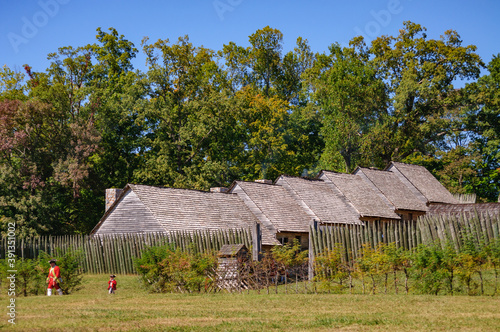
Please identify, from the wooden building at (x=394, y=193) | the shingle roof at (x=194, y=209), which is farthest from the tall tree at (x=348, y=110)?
the shingle roof at (x=194, y=209)

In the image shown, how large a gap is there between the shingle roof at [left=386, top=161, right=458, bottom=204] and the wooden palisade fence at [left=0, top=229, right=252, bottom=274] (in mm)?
22550

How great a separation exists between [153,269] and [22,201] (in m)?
27.3

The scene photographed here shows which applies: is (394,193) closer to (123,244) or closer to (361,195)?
(361,195)

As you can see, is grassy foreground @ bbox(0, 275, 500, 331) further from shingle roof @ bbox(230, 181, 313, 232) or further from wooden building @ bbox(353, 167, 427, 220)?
wooden building @ bbox(353, 167, 427, 220)

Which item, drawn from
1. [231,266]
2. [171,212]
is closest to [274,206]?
[171,212]

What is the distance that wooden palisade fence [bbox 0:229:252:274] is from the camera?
30.2 meters

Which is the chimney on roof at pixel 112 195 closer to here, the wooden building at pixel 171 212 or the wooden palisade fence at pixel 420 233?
the wooden building at pixel 171 212

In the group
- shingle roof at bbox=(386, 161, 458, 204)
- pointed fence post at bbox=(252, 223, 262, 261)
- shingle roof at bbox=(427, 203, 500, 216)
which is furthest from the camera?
shingle roof at bbox=(386, 161, 458, 204)

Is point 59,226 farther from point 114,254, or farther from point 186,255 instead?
point 186,255

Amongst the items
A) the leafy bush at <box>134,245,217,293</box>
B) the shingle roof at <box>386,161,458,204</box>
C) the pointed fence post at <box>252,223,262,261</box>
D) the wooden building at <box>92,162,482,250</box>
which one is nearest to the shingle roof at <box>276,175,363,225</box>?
the wooden building at <box>92,162,482,250</box>

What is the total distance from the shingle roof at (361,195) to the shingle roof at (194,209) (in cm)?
874

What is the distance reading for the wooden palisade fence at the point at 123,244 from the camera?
99.1ft

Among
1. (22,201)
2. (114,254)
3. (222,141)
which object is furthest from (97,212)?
(114,254)

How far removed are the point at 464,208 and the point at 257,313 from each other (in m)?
35.3
